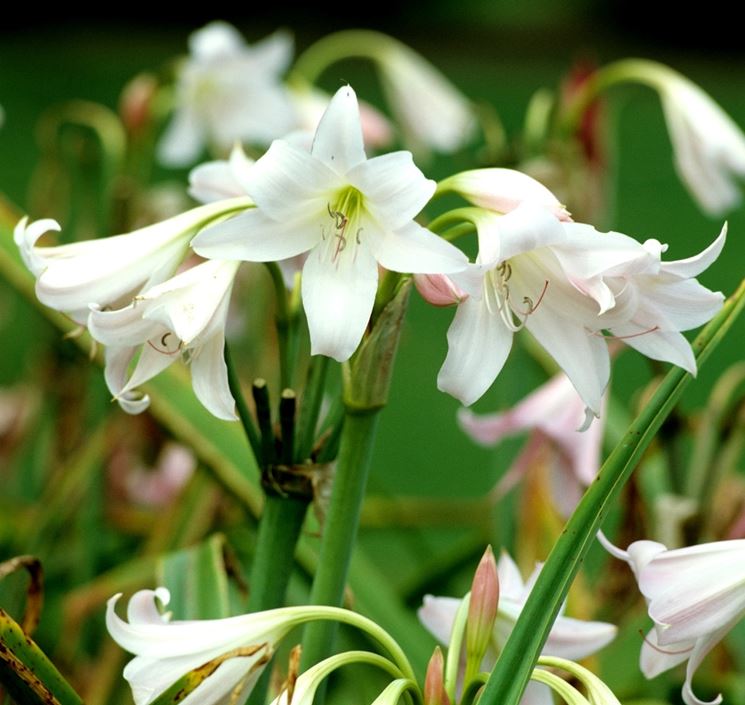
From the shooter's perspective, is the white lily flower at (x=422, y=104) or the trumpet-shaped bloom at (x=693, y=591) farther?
the white lily flower at (x=422, y=104)

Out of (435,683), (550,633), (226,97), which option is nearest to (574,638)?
(550,633)

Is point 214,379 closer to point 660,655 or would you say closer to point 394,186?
point 394,186

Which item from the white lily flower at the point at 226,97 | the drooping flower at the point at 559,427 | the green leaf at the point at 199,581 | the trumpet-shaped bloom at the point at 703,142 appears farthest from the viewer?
the white lily flower at the point at 226,97

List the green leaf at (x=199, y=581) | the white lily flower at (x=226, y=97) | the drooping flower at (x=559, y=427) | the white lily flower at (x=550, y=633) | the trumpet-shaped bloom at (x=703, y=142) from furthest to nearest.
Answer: the white lily flower at (x=226, y=97) < the trumpet-shaped bloom at (x=703, y=142) < the drooping flower at (x=559, y=427) < the green leaf at (x=199, y=581) < the white lily flower at (x=550, y=633)

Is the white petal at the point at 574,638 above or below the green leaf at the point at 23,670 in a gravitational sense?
below

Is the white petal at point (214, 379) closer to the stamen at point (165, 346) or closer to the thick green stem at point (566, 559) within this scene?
the stamen at point (165, 346)

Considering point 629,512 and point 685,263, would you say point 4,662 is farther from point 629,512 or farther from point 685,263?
point 629,512

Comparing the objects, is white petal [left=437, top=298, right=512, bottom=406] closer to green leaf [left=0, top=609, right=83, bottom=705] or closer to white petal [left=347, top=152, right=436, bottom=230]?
white petal [left=347, top=152, right=436, bottom=230]

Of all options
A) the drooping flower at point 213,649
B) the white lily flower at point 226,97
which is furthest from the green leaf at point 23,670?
the white lily flower at point 226,97
